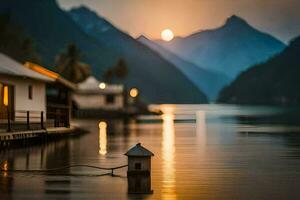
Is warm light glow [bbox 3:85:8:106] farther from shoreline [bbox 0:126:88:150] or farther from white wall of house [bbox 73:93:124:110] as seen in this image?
white wall of house [bbox 73:93:124:110]

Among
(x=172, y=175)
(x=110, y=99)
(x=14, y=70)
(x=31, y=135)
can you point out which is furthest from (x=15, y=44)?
(x=172, y=175)

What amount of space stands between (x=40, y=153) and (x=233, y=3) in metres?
27.6

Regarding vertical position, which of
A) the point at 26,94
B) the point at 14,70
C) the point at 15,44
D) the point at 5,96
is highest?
the point at 15,44

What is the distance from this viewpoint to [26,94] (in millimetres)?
32875

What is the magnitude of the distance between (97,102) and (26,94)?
158ft

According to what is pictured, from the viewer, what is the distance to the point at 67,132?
34906mm

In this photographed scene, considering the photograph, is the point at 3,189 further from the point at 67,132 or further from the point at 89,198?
the point at 67,132

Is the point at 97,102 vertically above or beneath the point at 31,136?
above

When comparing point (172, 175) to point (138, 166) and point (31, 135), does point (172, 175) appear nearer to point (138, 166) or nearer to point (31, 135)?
point (138, 166)

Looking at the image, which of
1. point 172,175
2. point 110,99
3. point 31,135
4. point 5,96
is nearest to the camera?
point 172,175

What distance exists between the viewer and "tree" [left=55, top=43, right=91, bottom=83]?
291 feet

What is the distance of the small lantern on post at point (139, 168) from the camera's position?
1351 centimetres

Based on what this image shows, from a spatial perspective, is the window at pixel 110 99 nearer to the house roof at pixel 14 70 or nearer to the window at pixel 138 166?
the house roof at pixel 14 70

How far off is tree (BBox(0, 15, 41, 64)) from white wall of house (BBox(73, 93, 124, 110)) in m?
19.2
